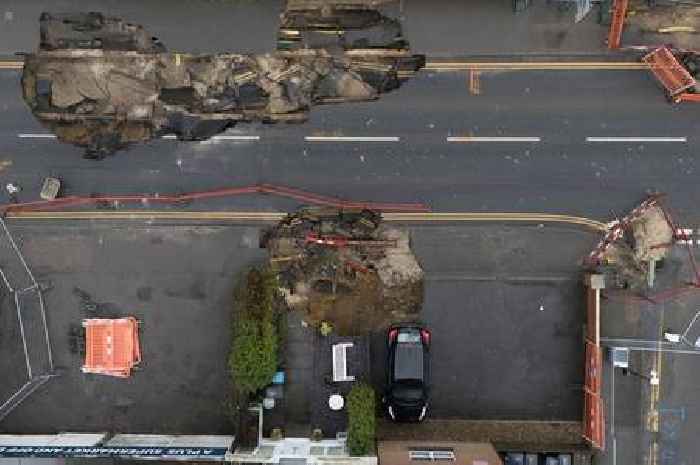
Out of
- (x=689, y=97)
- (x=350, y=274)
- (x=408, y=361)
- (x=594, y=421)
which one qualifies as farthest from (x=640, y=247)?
(x=350, y=274)

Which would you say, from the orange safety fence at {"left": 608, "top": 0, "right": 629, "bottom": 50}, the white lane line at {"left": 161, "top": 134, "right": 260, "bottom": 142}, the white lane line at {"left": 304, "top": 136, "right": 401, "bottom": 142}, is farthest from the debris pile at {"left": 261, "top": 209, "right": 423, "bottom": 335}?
the orange safety fence at {"left": 608, "top": 0, "right": 629, "bottom": 50}

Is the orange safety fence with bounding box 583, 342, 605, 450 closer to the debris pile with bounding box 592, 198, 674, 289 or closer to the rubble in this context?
the debris pile with bounding box 592, 198, 674, 289

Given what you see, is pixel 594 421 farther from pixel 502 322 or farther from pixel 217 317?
pixel 217 317

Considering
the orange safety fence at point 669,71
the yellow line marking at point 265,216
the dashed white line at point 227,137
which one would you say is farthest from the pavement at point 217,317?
the orange safety fence at point 669,71

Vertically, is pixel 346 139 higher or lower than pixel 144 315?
higher

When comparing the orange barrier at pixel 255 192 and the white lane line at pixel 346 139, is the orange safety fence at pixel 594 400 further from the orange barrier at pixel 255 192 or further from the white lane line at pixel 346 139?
the white lane line at pixel 346 139
